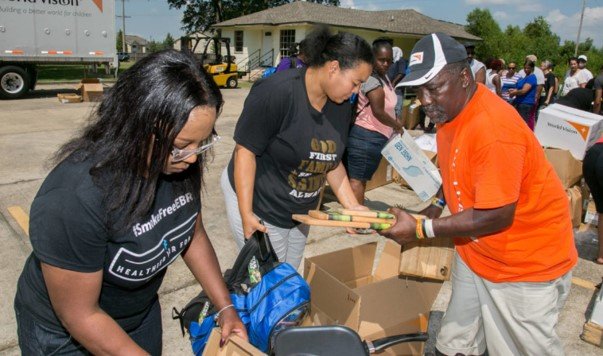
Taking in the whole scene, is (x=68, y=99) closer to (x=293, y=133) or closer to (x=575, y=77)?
(x=293, y=133)

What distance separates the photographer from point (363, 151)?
14.5 feet

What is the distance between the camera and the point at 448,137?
80.5 inches

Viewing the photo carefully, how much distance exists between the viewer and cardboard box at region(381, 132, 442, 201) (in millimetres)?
3898

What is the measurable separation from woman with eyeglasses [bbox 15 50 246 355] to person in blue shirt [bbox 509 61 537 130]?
8829 mm

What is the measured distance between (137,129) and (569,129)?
517 cm

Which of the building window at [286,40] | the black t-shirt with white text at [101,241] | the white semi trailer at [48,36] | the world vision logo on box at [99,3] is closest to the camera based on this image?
the black t-shirt with white text at [101,241]

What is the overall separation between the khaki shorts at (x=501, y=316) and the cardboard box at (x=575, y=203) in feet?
10.9

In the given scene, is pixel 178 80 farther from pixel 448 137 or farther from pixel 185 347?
pixel 185 347

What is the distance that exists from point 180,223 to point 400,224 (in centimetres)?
103

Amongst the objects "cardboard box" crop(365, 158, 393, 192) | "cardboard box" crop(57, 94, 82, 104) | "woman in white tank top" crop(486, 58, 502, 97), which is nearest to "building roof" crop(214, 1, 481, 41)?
"cardboard box" crop(57, 94, 82, 104)

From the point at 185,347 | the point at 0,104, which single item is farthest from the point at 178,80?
the point at 0,104

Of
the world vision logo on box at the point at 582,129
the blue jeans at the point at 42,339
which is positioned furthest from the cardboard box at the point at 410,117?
the blue jeans at the point at 42,339

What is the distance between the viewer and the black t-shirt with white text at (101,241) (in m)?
1.19

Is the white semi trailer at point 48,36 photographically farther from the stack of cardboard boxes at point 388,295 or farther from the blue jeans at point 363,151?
the stack of cardboard boxes at point 388,295
